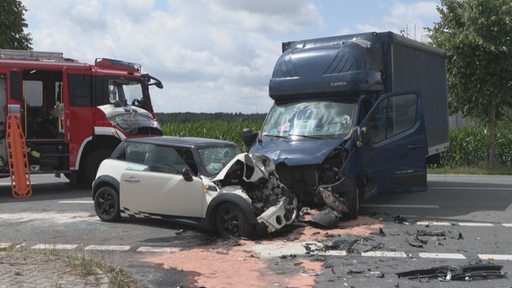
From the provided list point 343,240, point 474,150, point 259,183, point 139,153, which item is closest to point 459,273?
point 343,240

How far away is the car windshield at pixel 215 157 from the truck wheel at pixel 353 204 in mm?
1998

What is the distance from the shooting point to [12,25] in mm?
24297

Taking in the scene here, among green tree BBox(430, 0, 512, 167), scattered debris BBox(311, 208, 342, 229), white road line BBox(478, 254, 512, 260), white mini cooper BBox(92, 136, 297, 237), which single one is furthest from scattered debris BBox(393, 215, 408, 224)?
→ green tree BBox(430, 0, 512, 167)

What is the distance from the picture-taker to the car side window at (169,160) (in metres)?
8.67

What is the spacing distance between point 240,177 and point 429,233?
2821mm

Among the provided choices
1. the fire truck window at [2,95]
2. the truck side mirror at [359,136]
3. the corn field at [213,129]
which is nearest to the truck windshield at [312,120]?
the truck side mirror at [359,136]

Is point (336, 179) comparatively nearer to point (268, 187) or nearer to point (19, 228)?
point (268, 187)

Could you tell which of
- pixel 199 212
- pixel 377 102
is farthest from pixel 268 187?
pixel 377 102

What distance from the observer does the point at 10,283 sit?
5.49 metres

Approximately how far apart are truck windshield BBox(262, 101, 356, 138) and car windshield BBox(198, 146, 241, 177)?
1216mm

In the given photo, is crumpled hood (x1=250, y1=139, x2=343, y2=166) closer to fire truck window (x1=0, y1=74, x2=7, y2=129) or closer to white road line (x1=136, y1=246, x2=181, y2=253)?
white road line (x1=136, y1=246, x2=181, y2=253)

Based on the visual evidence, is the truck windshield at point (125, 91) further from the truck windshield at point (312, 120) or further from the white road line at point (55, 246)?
the white road line at point (55, 246)

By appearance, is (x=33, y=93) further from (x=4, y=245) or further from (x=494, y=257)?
(x=494, y=257)

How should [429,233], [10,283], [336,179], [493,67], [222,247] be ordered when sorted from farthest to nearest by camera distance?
[493,67], [336,179], [429,233], [222,247], [10,283]
